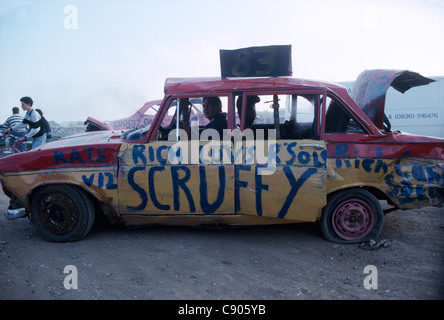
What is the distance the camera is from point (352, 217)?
11.7 ft

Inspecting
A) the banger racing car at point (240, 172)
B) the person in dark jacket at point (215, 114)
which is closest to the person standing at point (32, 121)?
the banger racing car at point (240, 172)

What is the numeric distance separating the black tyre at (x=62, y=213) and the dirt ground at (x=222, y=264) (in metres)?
0.14

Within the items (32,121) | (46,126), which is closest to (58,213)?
(32,121)

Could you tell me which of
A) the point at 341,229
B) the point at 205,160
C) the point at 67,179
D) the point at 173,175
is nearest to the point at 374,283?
the point at 341,229

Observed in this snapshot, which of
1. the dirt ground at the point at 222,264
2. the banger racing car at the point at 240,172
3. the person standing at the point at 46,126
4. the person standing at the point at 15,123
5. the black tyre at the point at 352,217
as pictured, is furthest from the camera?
the person standing at the point at 15,123

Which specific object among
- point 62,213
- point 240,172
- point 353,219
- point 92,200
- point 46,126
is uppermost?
point 46,126

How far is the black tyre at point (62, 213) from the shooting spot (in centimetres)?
353

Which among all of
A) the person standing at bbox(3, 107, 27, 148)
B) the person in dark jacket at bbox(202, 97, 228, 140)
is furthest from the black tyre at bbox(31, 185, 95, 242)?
the person standing at bbox(3, 107, 27, 148)

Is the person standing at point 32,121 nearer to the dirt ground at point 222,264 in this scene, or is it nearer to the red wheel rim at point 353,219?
the dirt ground at point 222,264

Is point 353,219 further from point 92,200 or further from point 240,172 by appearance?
point 92,200

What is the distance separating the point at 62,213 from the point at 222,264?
77.2 inches

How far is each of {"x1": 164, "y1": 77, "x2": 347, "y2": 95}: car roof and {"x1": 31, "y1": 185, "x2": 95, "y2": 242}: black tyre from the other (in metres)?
1.62

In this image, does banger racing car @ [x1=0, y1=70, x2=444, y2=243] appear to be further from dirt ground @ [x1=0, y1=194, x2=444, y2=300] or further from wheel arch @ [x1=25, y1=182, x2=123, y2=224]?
dirt ground @ [x1=0, y1=194, x2=444, y2=300]
